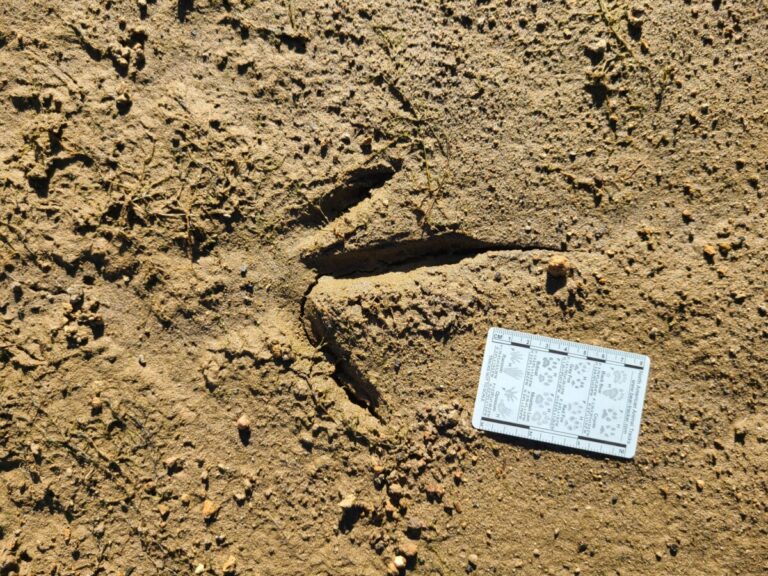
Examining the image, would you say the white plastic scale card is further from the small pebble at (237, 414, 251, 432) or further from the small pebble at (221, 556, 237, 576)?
the small pebble at (221, 556, 237, 576)

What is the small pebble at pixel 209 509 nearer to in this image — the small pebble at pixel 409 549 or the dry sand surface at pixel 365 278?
the dry sand surface at pixel 365 278

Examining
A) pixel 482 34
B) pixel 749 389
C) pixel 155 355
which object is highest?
pixel 482 34

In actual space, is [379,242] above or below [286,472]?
above

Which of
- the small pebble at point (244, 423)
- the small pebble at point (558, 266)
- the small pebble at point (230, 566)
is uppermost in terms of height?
the small pebble at point (558, 266)

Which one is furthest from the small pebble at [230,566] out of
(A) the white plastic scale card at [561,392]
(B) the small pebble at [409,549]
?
(A) the white plastic scale card at [561,392]

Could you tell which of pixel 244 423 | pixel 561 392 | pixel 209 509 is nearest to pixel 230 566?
pixel 209 509

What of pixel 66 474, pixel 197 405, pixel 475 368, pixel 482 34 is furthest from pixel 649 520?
pixel 66 474

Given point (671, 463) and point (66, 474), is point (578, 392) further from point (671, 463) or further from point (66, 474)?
point (66, 474)
